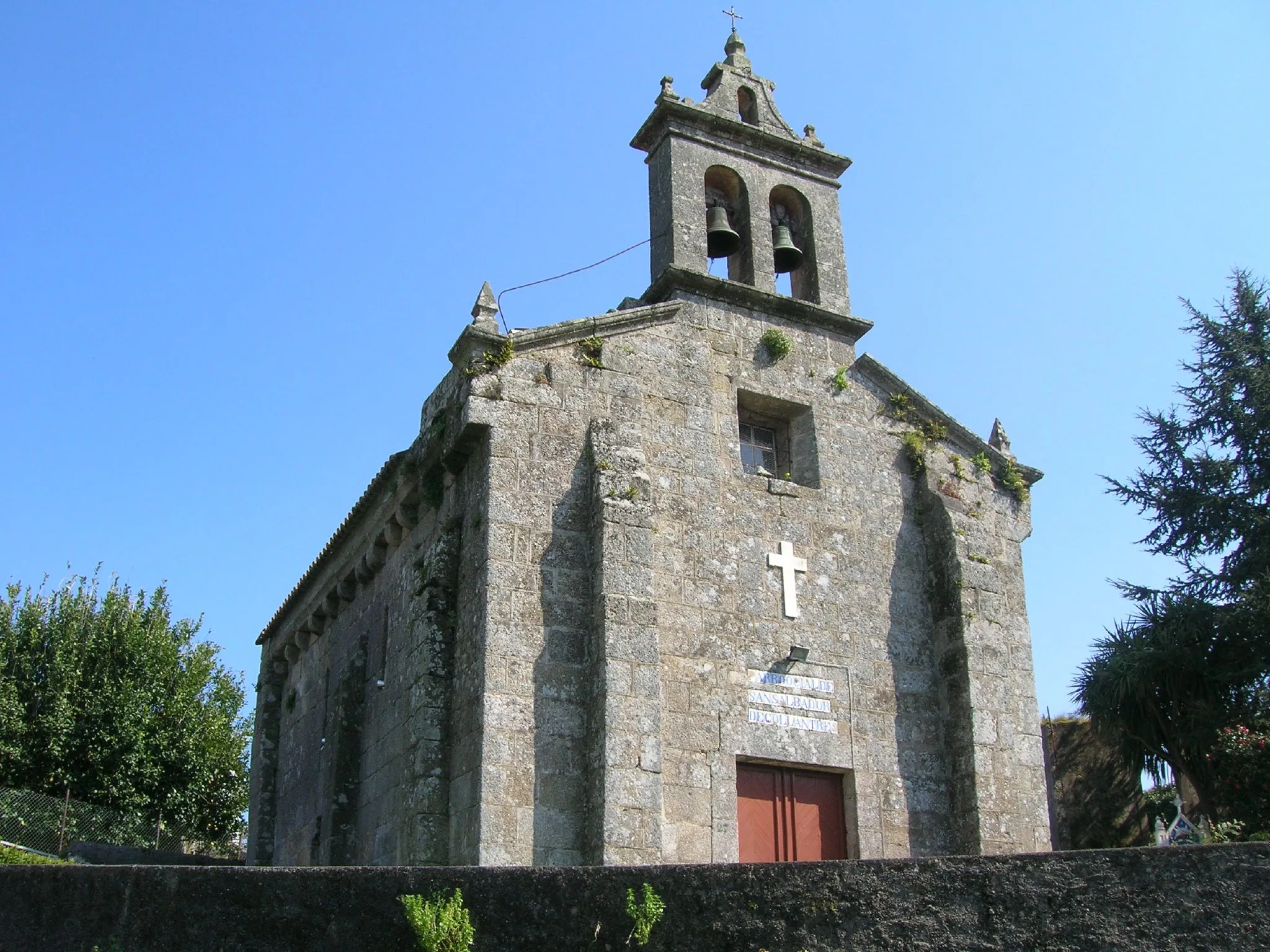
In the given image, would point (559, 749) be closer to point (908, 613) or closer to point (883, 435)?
point (908, 613)

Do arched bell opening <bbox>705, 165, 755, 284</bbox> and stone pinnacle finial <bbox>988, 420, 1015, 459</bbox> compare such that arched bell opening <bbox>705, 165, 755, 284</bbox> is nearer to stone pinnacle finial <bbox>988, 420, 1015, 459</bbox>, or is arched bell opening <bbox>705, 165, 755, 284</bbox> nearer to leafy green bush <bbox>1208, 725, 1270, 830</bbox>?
stone pinnacle finial <bbox>988, 420, 1015, 459</bbox>

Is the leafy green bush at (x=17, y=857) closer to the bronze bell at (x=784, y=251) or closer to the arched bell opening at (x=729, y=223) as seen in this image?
the arched bell opening at (x=729, y=223)

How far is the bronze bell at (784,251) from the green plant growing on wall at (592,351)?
326 cm

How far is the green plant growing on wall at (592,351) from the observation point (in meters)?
13.8

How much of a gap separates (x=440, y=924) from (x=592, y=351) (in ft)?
27.5

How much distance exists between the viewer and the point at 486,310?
13531mm

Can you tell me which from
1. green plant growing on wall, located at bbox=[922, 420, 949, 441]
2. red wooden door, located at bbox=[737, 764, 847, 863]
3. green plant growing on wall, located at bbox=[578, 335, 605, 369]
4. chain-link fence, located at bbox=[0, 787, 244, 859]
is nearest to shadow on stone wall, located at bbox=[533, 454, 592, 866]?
green plant growing on wall, located at bbox=[578, 335, 605, 369]

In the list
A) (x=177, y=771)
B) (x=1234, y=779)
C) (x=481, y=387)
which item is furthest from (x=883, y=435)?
(x=177, y=771)

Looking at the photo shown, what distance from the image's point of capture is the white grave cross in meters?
13.7

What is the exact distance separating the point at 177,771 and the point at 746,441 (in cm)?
2086

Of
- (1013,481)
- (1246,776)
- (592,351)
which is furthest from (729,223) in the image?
(1246,776)

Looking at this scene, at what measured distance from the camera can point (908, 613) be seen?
47.5ft

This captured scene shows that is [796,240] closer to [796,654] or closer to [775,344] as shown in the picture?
[775,344]

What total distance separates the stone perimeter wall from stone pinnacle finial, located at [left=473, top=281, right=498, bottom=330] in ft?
25.0
